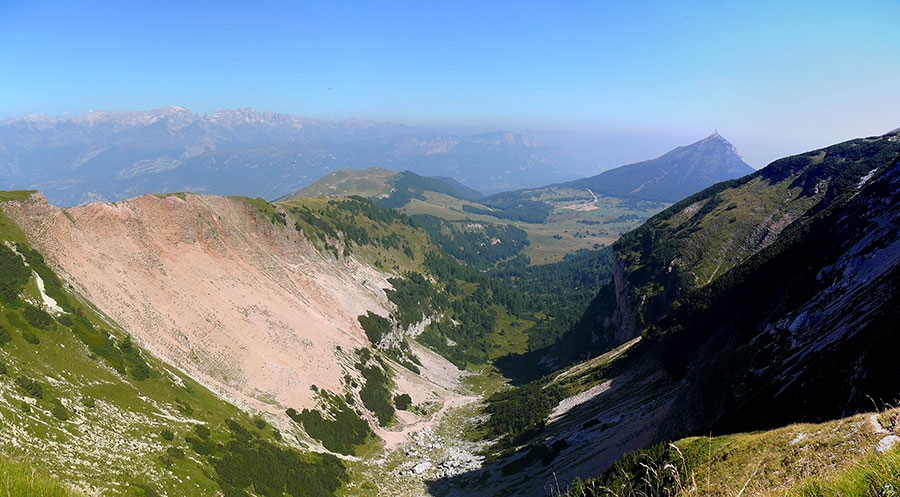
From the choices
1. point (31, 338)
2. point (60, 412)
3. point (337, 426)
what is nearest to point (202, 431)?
point (60, 412)

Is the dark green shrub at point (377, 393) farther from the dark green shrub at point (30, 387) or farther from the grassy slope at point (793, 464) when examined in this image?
the grassy slope at point (793, 464)

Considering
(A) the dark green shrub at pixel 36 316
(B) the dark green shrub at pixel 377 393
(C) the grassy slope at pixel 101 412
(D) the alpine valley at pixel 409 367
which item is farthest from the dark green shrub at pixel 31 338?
(B) the dark green shrub at pixel 377 393

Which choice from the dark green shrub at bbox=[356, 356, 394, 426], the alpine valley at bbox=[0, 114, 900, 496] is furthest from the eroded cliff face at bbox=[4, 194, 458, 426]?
the dark green shrub at bbox=[356, 356, 394, 426]

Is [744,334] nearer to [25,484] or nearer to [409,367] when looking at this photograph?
[25,484]

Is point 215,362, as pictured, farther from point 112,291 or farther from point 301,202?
point 301,202

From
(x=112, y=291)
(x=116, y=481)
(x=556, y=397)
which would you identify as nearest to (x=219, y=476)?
(x=116, y=481)
